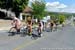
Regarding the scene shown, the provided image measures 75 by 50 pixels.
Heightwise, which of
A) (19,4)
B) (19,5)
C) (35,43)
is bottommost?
(35,43)

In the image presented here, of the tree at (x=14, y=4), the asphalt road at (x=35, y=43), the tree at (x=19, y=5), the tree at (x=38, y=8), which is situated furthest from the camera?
the tree at (x=38, y=8)

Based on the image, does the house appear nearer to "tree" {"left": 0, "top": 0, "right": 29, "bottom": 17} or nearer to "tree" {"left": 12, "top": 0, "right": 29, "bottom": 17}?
"tree" {"left": 0, "top": 0, "right": 29, "bottom": 17}

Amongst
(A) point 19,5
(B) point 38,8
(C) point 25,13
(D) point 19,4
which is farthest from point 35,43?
(C) point 25,13

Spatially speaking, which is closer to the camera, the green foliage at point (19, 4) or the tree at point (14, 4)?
the green foliage at point (19, 4)

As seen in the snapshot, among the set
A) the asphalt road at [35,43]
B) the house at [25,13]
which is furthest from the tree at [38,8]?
the asphalt road at [35,43]

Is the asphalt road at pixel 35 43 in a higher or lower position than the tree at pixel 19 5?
lower

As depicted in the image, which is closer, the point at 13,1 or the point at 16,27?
the point at 16,27

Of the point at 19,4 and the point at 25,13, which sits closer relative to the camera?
the point at 19,4

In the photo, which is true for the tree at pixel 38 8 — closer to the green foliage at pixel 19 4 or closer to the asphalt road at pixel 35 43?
the green foliage at pixel 19 4

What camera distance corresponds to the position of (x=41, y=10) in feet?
232

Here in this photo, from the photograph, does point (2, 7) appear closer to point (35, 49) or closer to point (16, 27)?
point (16, 27)

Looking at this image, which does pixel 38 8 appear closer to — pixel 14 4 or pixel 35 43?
pixel 14 4

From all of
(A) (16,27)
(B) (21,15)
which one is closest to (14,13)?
(B) (21,15)

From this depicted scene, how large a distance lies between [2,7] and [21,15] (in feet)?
31.8
